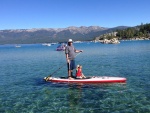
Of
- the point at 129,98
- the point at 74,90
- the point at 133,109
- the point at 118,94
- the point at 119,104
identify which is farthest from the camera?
the point at 74,90

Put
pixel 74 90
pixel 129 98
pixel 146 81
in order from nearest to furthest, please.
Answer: pixel 129 98
pixel 74 90
pixel 146 81

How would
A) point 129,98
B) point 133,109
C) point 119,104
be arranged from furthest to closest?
point 129,98
point 119,104
point 133,109

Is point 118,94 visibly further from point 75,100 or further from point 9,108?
point 9,108

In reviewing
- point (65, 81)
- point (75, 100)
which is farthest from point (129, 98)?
point (65, 81)

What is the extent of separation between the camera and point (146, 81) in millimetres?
26938

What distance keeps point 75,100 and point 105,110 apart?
3.62 m

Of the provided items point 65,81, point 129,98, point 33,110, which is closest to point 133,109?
point 129,98

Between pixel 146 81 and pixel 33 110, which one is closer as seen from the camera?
pixel 33 110

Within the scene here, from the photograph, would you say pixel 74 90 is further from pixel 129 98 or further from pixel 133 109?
pixel 133 109

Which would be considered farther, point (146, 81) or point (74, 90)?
point (146, 81)

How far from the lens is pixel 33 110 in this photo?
18.6 meters

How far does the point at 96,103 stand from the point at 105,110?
1.72m

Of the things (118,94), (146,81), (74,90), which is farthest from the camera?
(146,81)

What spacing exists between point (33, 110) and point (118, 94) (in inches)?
294
